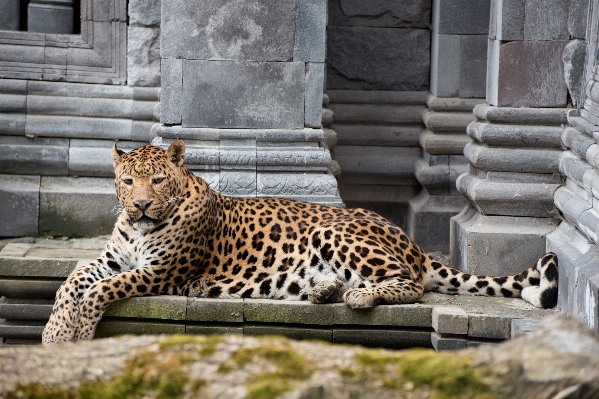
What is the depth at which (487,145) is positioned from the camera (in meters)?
7.94

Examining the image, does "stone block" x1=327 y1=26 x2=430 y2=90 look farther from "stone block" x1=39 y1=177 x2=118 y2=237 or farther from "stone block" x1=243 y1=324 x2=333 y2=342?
"stone block" x1=243 y1=324 x2=333 y2=342

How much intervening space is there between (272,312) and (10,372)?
3.47 meters

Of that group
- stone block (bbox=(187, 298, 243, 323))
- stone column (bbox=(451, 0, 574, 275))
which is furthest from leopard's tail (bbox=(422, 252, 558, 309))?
stone block (bbox=(187, 298, 243, 323))

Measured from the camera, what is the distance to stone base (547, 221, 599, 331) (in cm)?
612

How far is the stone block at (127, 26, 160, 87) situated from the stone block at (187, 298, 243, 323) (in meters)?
3.29

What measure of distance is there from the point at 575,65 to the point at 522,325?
2.28 metres

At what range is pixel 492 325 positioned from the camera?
6465mm

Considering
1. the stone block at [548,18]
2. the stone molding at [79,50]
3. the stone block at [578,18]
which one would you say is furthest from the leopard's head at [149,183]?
the stone block at [578,18]

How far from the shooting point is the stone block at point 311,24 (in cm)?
800

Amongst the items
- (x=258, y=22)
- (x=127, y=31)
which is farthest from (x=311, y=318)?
(x=127, y=31)

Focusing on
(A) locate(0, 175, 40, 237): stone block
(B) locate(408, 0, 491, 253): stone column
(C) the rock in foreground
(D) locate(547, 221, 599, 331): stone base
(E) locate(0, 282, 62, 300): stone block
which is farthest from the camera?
(B) locate(408, 0, 491, 253): stone column

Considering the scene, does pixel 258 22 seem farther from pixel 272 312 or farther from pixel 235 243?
pixel 272 312

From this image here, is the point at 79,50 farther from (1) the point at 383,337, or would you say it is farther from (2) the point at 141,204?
(1) the point at 383,337

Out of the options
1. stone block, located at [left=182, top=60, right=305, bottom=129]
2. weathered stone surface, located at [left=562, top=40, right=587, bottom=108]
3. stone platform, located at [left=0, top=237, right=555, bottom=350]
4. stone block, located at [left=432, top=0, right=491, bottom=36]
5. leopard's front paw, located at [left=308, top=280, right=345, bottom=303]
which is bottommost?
stone platform, located at [left=0, top=237, right=555, bottom=350]
